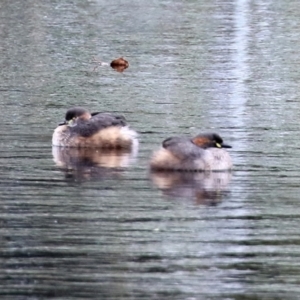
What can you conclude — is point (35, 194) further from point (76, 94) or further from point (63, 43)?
point (63, 43)

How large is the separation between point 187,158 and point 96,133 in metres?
2.10

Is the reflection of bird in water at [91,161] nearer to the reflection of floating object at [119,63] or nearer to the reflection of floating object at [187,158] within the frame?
the reflection of floating object at [187,158]

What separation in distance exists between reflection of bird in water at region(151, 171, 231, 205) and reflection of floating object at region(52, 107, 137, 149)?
1714mm

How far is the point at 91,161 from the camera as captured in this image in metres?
15.1

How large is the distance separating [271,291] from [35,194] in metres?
3.92

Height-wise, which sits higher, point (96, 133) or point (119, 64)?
point (96, 133)

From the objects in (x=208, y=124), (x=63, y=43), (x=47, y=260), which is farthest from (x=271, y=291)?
(x=63, y=43)

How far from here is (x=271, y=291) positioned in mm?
9336

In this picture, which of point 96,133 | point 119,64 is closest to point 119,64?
point 119,64

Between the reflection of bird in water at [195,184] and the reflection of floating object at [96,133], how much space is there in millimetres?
1714

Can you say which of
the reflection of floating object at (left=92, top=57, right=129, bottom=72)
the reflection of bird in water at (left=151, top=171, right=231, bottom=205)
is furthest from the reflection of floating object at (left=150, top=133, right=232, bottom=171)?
the reflection of floating object at (left=92, top=57, right=129, bottom=72)

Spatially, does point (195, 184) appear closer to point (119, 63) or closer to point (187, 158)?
point (187, 158)

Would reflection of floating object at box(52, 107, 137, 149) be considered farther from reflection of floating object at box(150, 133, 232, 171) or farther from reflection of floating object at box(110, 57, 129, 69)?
reflection of floating object at box(110, 57, 129, 69)

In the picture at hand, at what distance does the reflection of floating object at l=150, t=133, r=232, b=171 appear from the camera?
13969 mm
